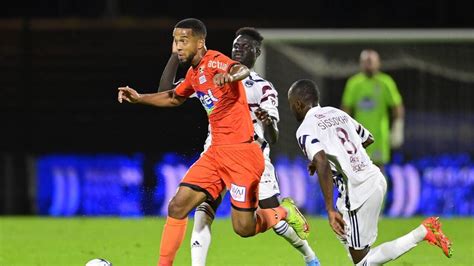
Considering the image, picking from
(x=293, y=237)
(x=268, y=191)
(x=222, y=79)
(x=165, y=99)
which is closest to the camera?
(x=222, y=79)

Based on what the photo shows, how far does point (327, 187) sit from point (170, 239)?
4.25 feet

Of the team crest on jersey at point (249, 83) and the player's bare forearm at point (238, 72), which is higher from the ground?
the player's bare forearm at point (238, 72)

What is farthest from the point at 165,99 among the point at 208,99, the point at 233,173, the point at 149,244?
the point at 149,244

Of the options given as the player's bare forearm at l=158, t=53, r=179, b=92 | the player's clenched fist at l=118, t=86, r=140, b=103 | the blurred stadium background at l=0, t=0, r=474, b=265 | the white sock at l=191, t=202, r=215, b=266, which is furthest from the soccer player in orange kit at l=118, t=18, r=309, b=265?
the blurred stadium background at l=0, t=0, r=474, b=265

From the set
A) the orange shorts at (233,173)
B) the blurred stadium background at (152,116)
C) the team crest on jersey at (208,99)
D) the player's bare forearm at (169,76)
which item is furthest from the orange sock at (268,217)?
the blurred stadium background at (152,116)

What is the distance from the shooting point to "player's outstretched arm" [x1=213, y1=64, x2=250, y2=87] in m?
7.80

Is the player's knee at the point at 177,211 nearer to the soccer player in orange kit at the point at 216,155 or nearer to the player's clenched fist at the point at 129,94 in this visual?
the soccer player in orange kit at the point at 216,155

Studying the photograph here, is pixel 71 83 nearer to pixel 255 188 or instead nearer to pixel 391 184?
pixel 391 184

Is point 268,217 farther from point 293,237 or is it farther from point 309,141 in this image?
point 309,141

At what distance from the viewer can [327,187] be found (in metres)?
7.88

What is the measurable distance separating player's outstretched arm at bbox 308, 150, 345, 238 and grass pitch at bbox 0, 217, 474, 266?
7.94ft

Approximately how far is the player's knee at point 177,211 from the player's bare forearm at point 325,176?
3.55 feet

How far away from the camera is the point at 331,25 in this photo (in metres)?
17.7

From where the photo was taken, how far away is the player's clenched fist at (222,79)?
307 inches
